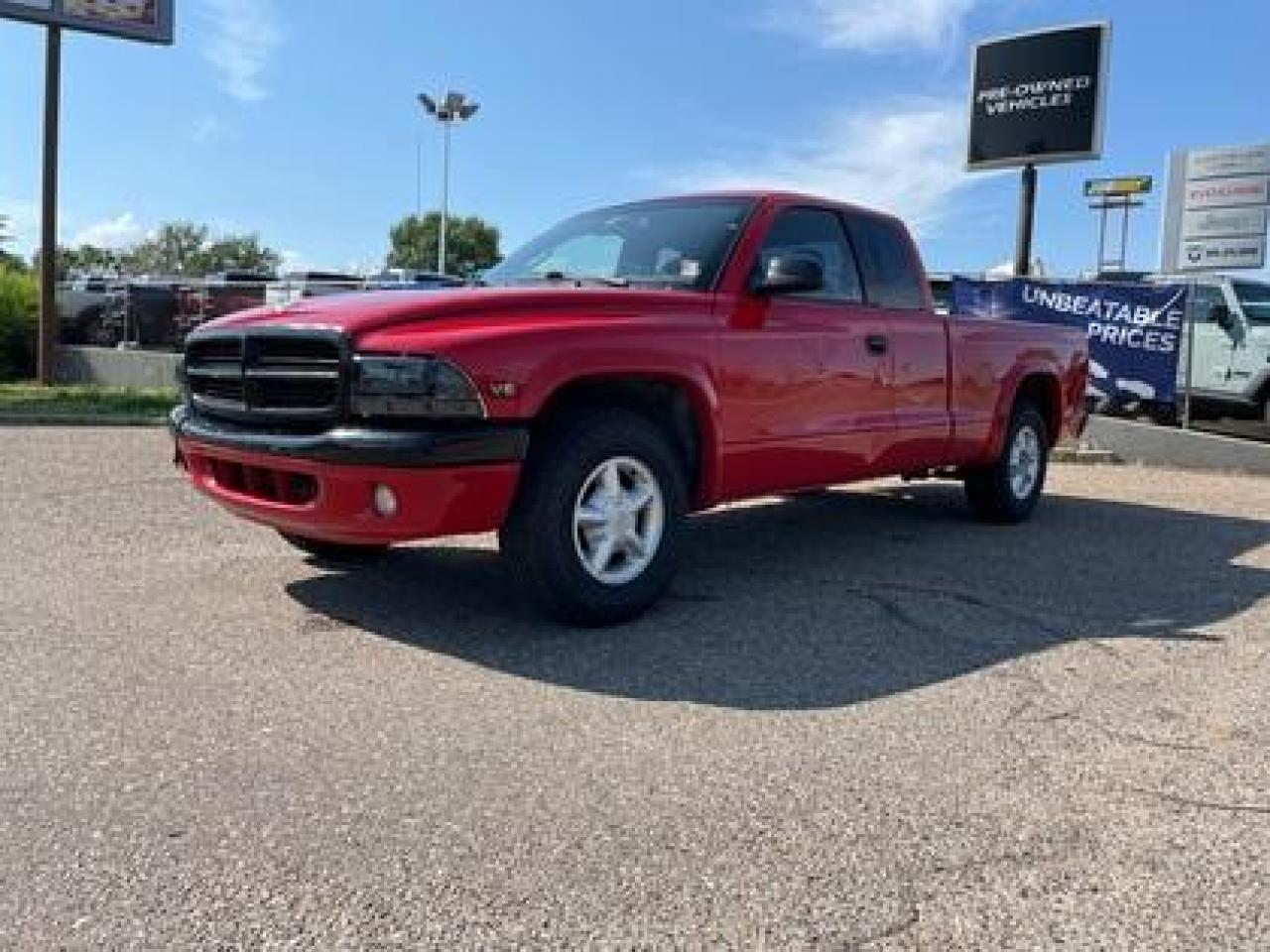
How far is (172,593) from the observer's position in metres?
5.46

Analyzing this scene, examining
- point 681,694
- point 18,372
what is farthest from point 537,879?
point 18,372

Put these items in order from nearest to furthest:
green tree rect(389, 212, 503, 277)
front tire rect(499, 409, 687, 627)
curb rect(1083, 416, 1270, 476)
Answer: front tire rect(499, 409, 687, 627) < curb rect(1083, 416, 1270, 476) < green tree rect(389, 212, 503, 277)

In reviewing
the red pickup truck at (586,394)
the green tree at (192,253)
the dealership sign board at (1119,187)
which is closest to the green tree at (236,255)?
the green tree at (192,253)

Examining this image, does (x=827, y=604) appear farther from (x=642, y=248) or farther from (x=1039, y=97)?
(x=1039, y=97)

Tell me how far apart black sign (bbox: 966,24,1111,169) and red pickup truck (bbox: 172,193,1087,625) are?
1119 cm

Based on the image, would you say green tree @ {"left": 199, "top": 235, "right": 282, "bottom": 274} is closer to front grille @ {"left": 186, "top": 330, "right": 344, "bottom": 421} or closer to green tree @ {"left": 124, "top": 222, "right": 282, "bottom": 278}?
green tree @ {"left": 124, "top": 222, "right": 282, "bottom": 278}

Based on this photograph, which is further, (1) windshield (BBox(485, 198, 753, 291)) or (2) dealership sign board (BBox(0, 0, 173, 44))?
(2) dealership sign board (BBox(0, 0, 173, 44))

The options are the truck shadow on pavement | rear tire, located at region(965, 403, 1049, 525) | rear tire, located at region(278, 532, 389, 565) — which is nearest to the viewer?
the truck shadow on pavement

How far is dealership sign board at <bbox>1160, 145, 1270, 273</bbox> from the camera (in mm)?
15695

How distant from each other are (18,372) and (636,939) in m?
19.2

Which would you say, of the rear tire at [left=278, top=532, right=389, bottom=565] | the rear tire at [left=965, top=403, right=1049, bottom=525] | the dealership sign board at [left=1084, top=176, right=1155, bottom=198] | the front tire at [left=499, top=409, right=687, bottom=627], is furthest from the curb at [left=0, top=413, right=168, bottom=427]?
the dealership sign board at [left=1084, top=176, right=1155, bottom=198]

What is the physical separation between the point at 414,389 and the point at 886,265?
3377 millimetres

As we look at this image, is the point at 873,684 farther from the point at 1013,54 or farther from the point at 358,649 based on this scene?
the point at 1013,54

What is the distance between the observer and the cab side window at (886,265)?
6.75 metres
